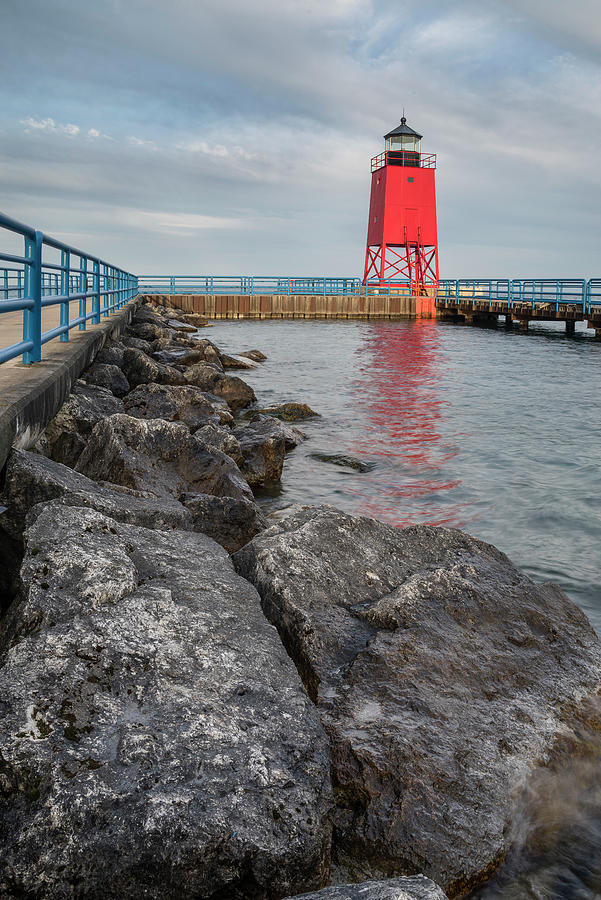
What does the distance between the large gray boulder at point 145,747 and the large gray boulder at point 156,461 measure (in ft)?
5.67

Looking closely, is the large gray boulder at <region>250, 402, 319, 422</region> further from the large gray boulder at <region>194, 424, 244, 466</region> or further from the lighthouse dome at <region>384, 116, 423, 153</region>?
the lighthouse dome at <region>384, 116, 423, 153</region>

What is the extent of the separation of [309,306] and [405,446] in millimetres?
27850

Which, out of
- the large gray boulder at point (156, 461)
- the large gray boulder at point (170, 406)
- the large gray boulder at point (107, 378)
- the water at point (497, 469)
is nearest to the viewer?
the water at point (497, 469)

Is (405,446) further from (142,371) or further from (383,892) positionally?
(383,892)

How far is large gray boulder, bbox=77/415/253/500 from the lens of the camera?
408 cm

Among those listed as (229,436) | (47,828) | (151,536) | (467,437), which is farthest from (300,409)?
(47,828)

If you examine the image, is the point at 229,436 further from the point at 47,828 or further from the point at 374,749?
the point at 47,828

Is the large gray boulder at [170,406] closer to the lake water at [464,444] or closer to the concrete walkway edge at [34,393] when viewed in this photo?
the concrete walkway edge at [34,393]

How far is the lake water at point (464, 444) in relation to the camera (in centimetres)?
576

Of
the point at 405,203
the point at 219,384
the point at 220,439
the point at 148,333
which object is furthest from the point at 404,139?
the point at 220,439

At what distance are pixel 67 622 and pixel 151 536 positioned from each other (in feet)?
2.44

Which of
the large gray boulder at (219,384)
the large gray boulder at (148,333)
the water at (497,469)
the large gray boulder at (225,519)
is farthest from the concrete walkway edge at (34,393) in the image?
the large gray boulder at (148,333)

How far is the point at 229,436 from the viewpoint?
18.0 ft

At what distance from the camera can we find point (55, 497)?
2.94m
